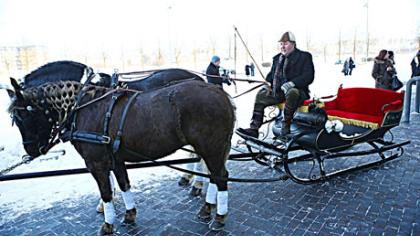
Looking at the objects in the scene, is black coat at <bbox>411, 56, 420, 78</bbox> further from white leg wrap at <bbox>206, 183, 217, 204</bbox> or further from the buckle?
the buckle

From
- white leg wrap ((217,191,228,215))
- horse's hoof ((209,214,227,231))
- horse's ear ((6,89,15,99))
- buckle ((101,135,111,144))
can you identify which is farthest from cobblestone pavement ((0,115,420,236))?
horse's ear ((6,89,15,99))

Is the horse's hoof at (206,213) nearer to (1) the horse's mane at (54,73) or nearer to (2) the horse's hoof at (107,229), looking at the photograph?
(2) the horse's hoof at (107,229)

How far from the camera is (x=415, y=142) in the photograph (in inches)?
232

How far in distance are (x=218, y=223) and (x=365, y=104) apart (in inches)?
118

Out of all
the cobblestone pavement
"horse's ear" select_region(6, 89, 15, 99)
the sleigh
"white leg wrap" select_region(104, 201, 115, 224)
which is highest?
"horse's ear" select_region(6, 89, 15, 99)

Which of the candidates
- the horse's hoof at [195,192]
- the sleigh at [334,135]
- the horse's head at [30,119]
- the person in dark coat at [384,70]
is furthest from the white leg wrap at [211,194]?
the person in dark coat at [384,70]

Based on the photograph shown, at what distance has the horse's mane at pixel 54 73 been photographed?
3.01 m

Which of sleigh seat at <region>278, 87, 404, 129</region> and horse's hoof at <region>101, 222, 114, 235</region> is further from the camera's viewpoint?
sleigh seat at <region>278, 87, 404, 129</region>

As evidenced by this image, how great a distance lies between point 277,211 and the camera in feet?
11.5

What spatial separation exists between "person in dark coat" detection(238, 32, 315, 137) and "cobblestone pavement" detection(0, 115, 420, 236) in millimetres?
834

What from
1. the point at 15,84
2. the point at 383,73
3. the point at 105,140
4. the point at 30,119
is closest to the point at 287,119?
the point at 105,140

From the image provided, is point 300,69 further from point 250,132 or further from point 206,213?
point 206,213

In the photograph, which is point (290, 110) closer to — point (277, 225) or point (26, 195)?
point (277, 225)

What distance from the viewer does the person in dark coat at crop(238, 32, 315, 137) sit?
12.5 feet
